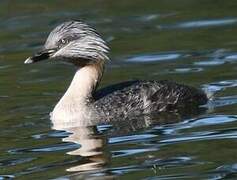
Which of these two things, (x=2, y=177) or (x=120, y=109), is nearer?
(x=2, y=177)

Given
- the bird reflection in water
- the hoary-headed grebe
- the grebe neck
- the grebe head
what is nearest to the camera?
the bird reflection in water

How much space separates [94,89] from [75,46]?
A: 0.61 metres

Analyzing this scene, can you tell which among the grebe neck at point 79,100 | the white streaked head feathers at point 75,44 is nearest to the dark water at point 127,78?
the grebe neck at point 79,100

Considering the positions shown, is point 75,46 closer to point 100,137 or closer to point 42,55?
point 42,55

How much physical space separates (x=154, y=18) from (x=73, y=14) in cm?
179

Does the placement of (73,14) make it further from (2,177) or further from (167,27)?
(2,177)

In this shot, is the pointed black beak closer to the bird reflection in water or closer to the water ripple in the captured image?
the bird reflection in water

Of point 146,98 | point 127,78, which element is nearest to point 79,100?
point 146,98

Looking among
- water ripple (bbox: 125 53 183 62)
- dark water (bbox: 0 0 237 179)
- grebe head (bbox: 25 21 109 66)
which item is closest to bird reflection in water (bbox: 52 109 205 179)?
dark water (bbox: 0 0 237 179)

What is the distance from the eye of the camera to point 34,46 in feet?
65.2

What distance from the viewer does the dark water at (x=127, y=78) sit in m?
12.0

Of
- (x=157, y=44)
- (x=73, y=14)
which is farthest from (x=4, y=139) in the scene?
(x=73, y=14)

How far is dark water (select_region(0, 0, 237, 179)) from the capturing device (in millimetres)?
12023

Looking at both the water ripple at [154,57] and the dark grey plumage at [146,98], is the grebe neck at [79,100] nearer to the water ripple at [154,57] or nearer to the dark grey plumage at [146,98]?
the dark grey plumage at [146,98]
